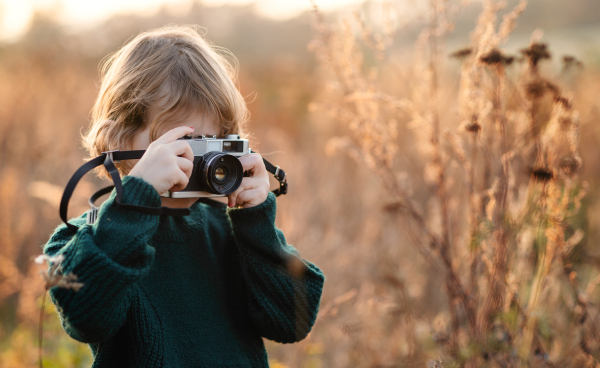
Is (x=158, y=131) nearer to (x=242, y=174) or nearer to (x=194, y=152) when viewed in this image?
(x=194, y=152)

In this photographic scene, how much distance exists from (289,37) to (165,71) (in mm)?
9693

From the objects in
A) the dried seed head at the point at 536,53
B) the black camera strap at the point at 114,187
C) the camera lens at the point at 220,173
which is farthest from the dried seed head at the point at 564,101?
the black camera strap at the point at 114,187

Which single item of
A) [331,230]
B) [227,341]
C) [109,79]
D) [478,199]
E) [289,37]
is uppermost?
[289,37]

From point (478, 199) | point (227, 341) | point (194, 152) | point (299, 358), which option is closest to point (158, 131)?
point (194, 152)

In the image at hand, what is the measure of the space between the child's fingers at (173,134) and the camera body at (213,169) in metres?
0.02

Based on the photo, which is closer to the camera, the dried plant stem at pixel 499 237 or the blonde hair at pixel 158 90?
the blonde hair at pixel 158 90

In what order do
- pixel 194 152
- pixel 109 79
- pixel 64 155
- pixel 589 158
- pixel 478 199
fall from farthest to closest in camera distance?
pixel 589 158, pixel 64 155, pixel 478 199, pixel 109 79, pixel 194 152

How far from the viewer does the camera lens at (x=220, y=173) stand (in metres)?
0.95

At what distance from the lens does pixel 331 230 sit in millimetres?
2551

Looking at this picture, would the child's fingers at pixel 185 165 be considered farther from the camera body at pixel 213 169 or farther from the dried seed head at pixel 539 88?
the dried seed head at pixel 539 88

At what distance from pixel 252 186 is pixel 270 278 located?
0.22 metres

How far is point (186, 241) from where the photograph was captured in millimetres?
1035

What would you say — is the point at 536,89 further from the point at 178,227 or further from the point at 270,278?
the point at 178,227

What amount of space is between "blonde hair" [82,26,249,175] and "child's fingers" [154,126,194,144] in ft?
0.24
